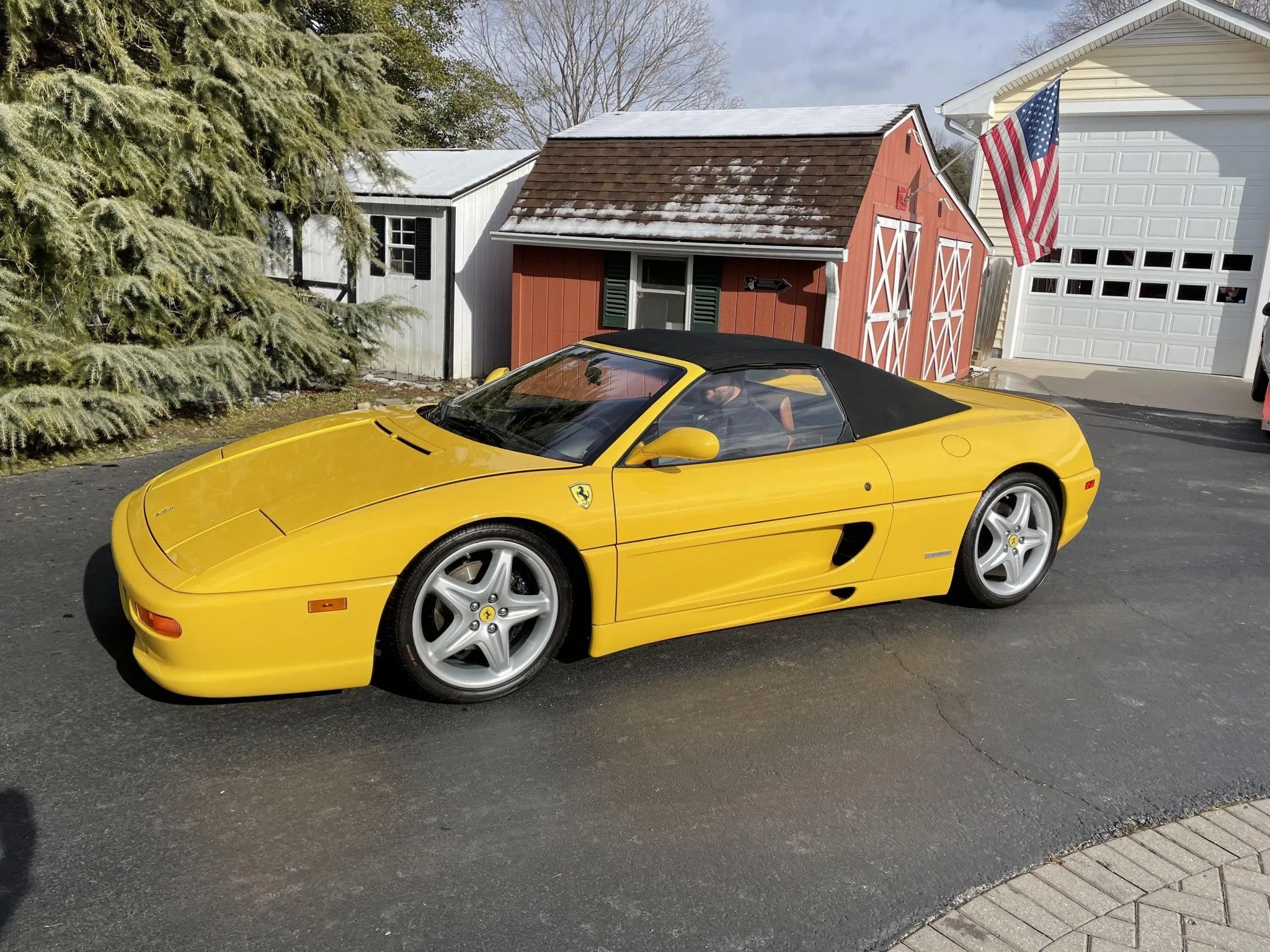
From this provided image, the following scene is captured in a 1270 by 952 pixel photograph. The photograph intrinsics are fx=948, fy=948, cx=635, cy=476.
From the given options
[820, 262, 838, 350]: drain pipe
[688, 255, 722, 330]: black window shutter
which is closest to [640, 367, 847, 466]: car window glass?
[820, 262, 838, 350]: drain pipe

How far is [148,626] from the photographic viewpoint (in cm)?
300

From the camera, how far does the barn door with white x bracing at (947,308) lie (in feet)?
43.7

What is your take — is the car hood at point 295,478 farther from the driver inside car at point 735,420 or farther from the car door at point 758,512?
the driver inside car at point 735,420

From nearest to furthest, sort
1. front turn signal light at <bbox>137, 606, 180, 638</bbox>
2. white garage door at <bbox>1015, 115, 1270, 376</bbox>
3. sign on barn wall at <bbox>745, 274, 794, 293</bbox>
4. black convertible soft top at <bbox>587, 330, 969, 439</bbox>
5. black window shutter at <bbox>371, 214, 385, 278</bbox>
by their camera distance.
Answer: front turn signal light at <bbox>137, 606, 180, 638</bbox> → black convertible soft top at <bbox>587, 330, 969, 439</bbox> → sign on barn wall at <bbox>745, 274, 794, 293</bbox> → black window shutter at <bbox>371, 214, 385, 278</bbox> → white garage door at <bbox>1015, 115, 1270, 376</bbox>

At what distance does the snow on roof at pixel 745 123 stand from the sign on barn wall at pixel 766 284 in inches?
Answer: 67.4

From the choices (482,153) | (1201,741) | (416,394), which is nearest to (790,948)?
(1201,741)

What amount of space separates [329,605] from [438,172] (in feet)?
39.7

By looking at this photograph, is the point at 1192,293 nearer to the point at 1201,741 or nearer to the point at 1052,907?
the point at 1201,741

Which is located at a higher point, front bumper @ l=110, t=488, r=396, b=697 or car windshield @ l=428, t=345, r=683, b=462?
car windshield @ l=428, t=345, r=683, b=462

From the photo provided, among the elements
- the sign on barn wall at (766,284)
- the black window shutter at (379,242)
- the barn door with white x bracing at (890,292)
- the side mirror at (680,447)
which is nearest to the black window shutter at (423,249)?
the black window shutter at (379,242)

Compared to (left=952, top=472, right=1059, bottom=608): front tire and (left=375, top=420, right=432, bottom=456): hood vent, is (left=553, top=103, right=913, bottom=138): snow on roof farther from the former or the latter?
(left=375, top=420, right=432, bottom=456): hood vent

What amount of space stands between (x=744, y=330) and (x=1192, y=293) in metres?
9.39

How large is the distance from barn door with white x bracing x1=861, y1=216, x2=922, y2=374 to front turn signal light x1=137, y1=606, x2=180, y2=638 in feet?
29.6

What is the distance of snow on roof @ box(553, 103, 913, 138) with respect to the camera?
10.8 m
